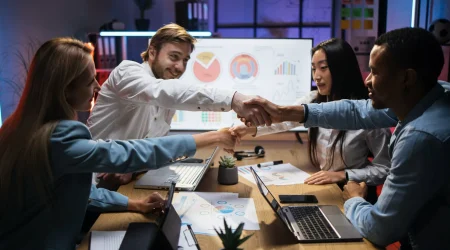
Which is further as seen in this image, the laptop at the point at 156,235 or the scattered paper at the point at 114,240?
the scattered paper at the point at 114,240

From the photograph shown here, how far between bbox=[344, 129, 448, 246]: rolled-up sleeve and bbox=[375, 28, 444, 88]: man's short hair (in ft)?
0.64

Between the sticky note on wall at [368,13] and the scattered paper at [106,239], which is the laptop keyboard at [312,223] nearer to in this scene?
the scattered paper at [106,239]

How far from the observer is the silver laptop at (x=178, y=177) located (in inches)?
70.3

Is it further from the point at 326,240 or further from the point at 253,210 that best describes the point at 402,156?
the point at 253,210

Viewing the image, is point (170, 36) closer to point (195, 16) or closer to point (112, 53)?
point (112, 53)

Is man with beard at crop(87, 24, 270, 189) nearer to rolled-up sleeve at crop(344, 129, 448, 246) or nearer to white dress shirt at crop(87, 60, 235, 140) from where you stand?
white dress shirt at crop(87, 60, 235, 140)

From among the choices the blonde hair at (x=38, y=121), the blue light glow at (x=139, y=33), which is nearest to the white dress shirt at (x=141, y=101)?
the blonde hair at (x=38, y=121)

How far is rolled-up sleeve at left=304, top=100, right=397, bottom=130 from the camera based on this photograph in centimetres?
177

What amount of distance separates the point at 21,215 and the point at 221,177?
88 cm

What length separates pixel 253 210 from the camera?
5.04 ft

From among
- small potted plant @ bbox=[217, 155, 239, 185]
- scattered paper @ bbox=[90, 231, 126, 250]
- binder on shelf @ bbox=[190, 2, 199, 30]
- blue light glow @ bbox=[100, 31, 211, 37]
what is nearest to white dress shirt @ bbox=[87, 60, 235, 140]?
small potted plant @ bbox=[217, 155, 239, 185]

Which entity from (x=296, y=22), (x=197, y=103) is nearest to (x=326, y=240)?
(x=197, y=103)

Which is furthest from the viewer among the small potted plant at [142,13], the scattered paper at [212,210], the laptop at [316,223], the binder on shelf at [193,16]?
the small potted plant at [142,13]

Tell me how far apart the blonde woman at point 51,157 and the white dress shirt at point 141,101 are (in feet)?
1.93
